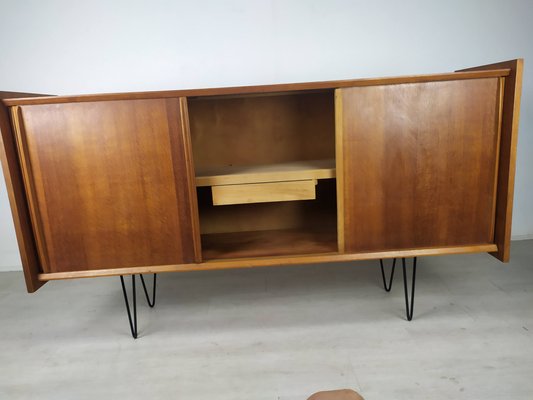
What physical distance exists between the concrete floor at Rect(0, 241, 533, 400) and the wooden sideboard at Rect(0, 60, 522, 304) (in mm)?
301

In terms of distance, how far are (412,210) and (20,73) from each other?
1971 mm

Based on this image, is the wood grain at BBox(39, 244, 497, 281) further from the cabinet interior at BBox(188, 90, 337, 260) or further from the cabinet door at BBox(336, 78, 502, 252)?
the cabinet interior at BBox(188, 90, 337, 260)

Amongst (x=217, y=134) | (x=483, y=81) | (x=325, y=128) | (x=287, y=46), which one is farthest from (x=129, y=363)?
(x=287, y=46)

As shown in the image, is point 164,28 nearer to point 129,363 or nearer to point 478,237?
point 129,363

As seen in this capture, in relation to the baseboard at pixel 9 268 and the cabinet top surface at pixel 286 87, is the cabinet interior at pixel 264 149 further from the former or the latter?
the baseboard at pixel 9 268

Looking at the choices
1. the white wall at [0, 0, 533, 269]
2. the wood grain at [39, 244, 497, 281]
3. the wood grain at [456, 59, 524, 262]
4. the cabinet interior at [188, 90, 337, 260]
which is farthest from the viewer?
the white wall at [0, 0, 533, 269]

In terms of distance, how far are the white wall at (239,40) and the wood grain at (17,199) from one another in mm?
757

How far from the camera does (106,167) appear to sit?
118 centimetres

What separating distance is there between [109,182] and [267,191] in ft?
1.66

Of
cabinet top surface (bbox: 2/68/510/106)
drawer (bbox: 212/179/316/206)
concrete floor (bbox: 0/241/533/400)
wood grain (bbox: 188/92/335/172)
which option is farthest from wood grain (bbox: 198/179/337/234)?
cabinet top surface (bbox: 2/68/510/106)

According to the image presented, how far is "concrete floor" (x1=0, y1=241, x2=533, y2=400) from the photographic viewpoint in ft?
3.70

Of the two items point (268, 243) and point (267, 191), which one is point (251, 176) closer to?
point (267, 191)

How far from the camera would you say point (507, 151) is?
1.16 metres

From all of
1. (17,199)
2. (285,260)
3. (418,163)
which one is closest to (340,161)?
(418,163)
